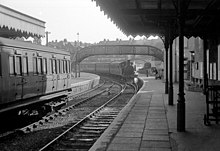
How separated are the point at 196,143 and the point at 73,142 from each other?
3605 millimetres

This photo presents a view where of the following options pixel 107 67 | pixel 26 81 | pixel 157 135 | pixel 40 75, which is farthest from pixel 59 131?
pixel 107 67

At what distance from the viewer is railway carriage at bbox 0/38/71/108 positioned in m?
9.99

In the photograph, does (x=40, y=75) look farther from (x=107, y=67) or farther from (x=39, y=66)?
(x=107, y=67)

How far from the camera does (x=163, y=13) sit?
1152cm

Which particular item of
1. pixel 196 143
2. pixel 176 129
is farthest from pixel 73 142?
pixel 196 143

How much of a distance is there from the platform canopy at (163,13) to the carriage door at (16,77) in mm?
3230

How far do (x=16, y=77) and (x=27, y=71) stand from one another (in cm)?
99

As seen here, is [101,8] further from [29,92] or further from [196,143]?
[196,143]

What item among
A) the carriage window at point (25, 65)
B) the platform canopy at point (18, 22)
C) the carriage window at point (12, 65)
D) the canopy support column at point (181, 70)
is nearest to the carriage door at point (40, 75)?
the carriage window at point (25, 65)

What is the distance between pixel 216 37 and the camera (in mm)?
14828

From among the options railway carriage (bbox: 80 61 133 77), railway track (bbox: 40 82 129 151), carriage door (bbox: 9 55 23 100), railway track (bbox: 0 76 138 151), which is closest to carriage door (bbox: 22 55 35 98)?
carriage door (bbox: 9 55 23 100)

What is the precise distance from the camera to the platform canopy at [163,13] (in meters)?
10.6

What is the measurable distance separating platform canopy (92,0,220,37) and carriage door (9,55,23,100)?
323 cm

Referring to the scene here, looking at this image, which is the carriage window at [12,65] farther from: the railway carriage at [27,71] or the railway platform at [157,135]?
the railway platform at [157,135]
